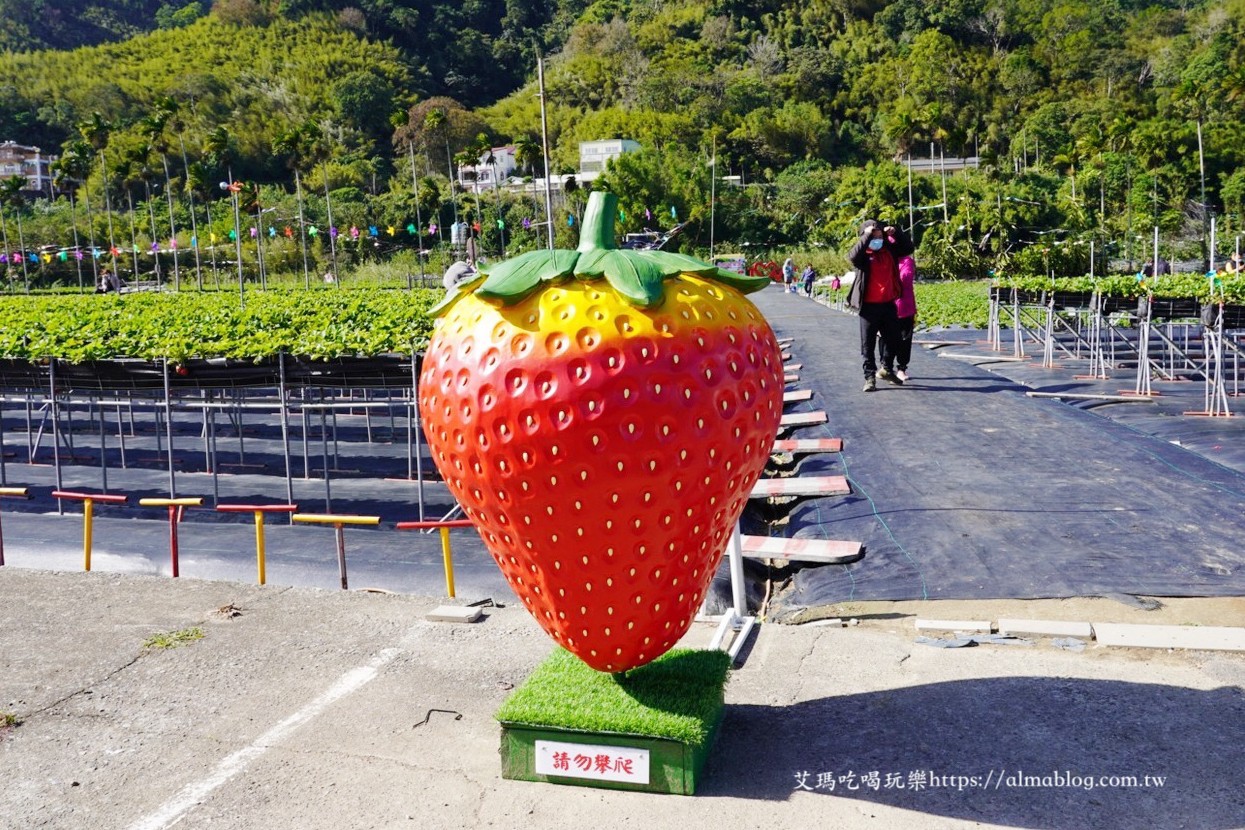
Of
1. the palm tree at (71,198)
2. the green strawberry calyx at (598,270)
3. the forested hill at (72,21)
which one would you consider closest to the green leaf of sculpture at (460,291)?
the green strawberry calyx at (598,270)

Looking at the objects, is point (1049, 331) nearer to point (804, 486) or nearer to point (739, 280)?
point (804, 486)

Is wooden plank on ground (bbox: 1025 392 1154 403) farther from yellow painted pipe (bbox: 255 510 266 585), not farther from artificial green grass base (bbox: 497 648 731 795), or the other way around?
artificial green grass base (bbox: 497 648 731 795)

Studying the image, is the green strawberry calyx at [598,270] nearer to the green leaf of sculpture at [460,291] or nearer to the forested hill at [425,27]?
the green leaf of sculpture at [460,291]

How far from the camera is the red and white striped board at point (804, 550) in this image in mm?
6168

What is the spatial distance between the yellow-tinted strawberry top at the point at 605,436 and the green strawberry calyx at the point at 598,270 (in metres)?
0.04

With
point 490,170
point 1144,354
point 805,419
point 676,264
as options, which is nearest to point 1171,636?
point 676,264

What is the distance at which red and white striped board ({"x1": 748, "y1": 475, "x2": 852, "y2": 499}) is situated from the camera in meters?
Answer: 7.44

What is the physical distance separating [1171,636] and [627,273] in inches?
119

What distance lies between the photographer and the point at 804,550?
631 cm

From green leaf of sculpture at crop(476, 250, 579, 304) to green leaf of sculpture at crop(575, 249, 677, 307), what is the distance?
0.05 m

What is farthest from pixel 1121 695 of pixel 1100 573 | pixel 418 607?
pixel 418 607

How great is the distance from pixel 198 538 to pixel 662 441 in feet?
20.2

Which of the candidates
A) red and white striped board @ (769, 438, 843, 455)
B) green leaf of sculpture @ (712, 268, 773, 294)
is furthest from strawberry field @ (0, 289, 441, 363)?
green leaf of sculpture @ (712, 268, 773, 294)

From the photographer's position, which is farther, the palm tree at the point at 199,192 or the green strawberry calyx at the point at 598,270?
the palm tree at the point at 199,192
